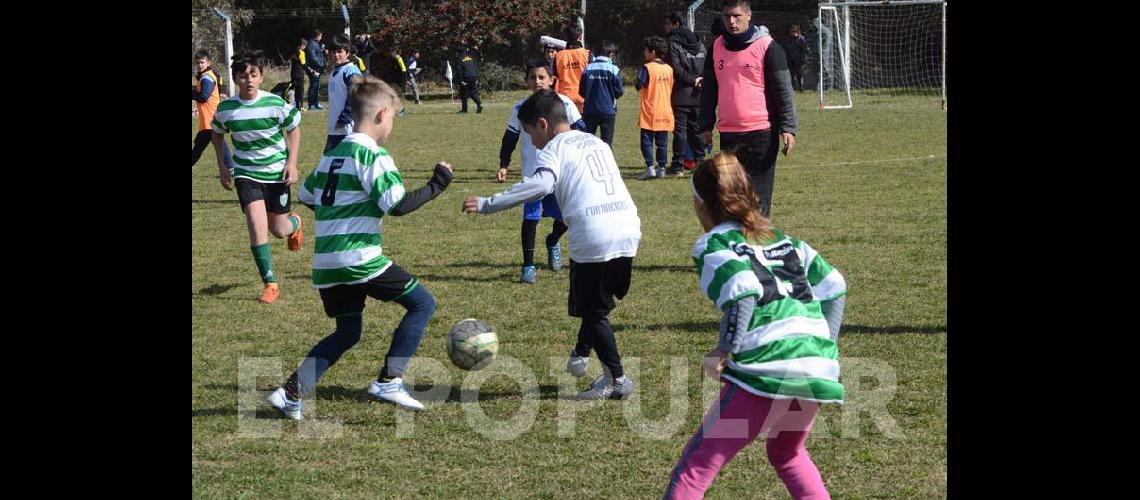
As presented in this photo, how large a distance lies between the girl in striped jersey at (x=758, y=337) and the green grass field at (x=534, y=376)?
0.86m

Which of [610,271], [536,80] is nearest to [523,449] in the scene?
[610,271]

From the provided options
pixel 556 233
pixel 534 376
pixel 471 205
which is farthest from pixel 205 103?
pixel 471 205

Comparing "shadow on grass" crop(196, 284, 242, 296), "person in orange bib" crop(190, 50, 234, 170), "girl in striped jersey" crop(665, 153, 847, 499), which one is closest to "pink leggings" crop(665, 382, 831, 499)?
"girl in striped jersey" crop(665, 153, 847, 499)

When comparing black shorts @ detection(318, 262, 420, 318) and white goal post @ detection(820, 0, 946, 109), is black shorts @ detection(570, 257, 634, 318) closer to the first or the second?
black shorts @ detection(318, 262, 420, 318)

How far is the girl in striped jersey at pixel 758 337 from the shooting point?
161 inches

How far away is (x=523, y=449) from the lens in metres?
5.65

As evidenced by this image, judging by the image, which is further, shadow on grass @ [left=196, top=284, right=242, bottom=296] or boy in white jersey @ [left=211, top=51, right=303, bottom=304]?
shadow on grass @ [left=196, top=284, right=242, bottom=296]

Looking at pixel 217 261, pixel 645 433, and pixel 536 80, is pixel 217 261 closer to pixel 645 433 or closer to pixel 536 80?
pixel 536 80

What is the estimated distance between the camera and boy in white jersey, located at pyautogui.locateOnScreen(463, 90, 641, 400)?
20.3 ft

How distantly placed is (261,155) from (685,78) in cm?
820

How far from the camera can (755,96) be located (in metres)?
9.21

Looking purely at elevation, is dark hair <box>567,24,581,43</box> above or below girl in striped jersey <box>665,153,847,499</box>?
above

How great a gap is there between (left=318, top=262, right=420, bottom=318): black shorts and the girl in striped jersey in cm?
219

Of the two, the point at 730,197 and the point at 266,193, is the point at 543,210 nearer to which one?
the point at 266,193
